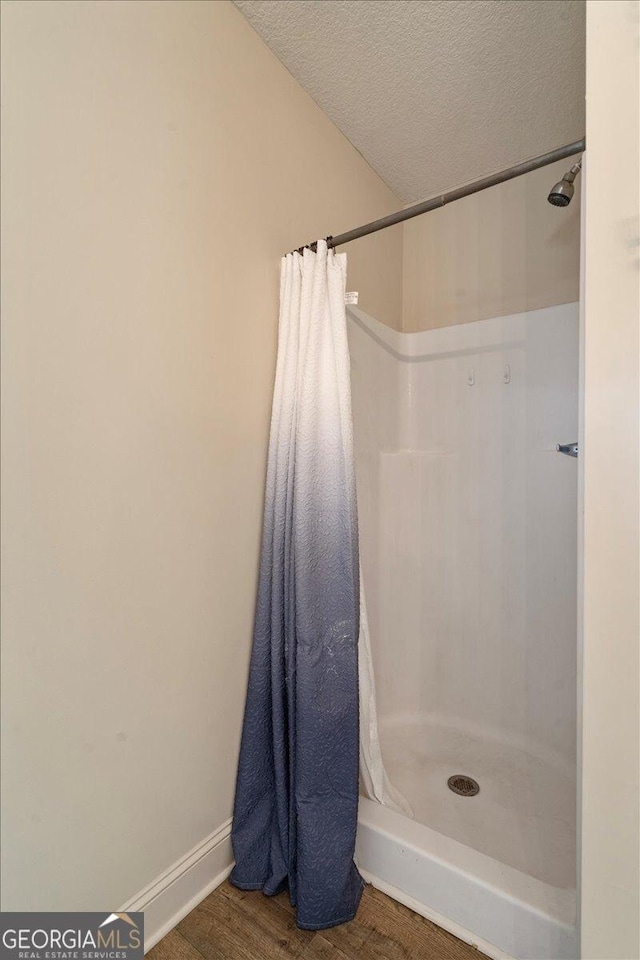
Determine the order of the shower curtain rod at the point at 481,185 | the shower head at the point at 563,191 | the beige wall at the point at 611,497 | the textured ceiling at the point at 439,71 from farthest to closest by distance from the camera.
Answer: the textured ceiling at the point at 439,71
the shower head at the point at 563,191
the shower curtain rod at the point at 481,185
the beige wall at the point at 611,497

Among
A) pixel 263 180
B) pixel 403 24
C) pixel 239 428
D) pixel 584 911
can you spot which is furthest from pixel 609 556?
pixel 403 24

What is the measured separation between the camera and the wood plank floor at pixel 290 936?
1.01 metres

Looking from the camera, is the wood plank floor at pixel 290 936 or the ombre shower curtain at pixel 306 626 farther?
the ombre shower curtain at pixel 306 626

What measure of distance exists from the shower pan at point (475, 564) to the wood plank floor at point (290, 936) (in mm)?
363

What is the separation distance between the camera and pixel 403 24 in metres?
1.29

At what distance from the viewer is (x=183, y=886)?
1.11m

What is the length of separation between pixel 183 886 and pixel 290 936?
0.28 m

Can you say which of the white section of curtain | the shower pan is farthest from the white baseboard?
the shower pan

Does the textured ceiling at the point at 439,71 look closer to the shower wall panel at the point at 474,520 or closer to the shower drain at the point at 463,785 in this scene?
the shower wall panel at the point at 474,520

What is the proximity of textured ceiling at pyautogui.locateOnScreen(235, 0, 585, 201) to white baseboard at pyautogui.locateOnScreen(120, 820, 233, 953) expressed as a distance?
2.30 meters

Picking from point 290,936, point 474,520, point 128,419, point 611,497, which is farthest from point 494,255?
point 290,936

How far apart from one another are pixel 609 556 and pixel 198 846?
1222 mm

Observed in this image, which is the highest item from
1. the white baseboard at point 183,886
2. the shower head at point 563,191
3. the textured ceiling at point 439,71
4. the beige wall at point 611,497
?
the textured ceiling at point 439,71

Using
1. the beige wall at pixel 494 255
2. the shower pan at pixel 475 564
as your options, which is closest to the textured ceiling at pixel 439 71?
the beige wall at pixel 494 255
